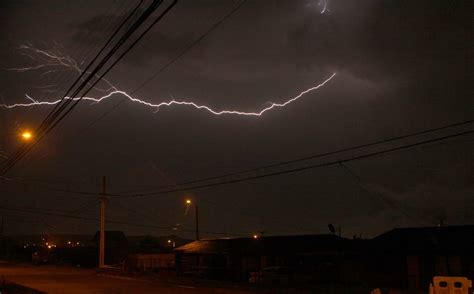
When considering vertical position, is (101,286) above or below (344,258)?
below

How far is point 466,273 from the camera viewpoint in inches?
880

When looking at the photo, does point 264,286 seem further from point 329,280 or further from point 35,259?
point 35,259

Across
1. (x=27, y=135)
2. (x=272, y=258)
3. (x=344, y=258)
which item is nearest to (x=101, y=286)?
(x=27, y=135)

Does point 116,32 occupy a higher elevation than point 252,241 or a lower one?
higher

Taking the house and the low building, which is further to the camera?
the house

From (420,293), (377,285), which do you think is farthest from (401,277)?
(420,293)

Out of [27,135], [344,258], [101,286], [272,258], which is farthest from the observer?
[272,258]

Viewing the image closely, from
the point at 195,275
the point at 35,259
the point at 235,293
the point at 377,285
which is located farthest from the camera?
the point at 35,259

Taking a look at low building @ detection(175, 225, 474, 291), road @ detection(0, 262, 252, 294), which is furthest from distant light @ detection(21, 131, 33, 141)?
low building @ detection(175, 225, 474, 291)

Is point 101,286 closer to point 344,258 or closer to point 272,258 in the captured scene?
point 272,258

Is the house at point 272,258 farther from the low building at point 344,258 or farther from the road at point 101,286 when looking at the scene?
the road at point 101,286

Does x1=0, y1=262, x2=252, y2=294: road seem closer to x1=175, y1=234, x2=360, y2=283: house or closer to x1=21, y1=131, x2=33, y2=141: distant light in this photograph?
x1=175, y1=234, x2=360, y2=283: house

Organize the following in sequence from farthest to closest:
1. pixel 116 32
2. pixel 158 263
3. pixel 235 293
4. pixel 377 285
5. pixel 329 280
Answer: pixel 158 263 < pixel 329 280 < pixel 377 285 < pixel 235 293 < pixel 116 32

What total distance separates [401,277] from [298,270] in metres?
7.49
